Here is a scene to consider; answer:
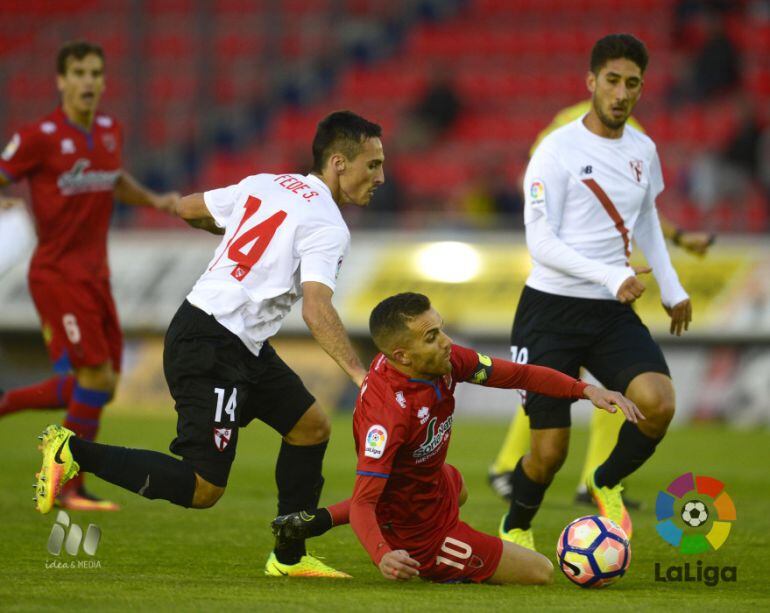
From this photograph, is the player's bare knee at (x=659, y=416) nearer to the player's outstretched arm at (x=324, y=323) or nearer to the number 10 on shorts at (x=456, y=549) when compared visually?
the number 10 on shorts at (x=456, y=549)

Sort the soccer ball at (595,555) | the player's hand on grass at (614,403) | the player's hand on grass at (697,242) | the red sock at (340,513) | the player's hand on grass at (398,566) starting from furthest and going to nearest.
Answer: the player's hand on grass at (697,242), the red sock at (340,513), the soccer ball at (595,555), the player's hand on grass at (614,403), the player's hand on grass at (398,566)

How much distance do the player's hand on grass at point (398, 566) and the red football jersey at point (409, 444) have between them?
40 cm

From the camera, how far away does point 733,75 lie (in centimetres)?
1845

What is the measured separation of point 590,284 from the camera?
6.62m

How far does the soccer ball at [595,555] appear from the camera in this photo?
542 cm

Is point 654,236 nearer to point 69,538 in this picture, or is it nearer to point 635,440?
point 635,440

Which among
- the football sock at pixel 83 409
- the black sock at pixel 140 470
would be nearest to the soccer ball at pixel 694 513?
the black sock at pixel 140 470

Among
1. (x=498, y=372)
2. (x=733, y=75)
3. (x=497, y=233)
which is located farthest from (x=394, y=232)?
(x=498, y=372)

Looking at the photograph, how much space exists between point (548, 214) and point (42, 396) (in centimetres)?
356

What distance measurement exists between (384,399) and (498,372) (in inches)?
20.7

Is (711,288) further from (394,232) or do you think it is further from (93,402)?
(93,402)

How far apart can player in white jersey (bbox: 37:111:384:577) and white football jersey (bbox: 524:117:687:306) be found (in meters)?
1.06

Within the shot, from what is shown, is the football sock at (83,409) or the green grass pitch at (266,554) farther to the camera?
the football sock at (83,409)

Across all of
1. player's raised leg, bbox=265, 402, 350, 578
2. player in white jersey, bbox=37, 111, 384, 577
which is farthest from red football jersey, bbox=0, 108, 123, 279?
player's raised leg, bbox=265, 402, 350, 578
